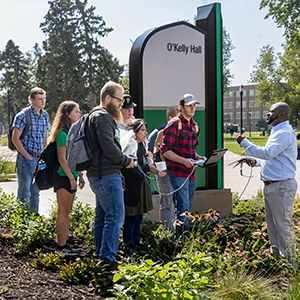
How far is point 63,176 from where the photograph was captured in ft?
18.4

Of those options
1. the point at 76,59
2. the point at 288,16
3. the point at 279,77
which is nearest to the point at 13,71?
the point at 76,59

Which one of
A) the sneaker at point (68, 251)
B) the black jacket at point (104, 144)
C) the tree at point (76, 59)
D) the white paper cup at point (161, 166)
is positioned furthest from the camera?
the tree at point (76, 59)

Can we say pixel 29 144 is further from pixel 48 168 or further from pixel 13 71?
pixel 13 71

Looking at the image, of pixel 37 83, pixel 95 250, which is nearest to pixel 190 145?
pixel 95 250

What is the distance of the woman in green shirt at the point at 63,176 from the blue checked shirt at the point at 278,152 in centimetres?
192

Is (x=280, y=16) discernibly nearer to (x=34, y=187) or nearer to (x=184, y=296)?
(x=34, y=187)

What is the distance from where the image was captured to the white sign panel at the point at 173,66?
24.1ft

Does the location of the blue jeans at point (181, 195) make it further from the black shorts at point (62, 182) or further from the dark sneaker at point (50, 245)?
the dark sneaker at point (50, 245)

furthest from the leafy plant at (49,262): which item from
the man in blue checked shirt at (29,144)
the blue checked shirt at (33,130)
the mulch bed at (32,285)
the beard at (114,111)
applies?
the blue checked shirt at (33,130)

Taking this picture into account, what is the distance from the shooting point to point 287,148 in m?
5.26

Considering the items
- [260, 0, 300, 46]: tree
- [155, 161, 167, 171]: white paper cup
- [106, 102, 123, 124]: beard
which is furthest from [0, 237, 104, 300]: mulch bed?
[260, 0, 300, 46]: tree

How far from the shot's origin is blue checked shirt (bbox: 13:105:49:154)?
688 cm

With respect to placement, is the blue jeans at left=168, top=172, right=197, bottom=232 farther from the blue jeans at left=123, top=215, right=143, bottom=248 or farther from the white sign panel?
the white sign panel

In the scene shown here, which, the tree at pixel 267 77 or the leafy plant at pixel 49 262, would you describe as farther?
the tree at pixel 267 77
